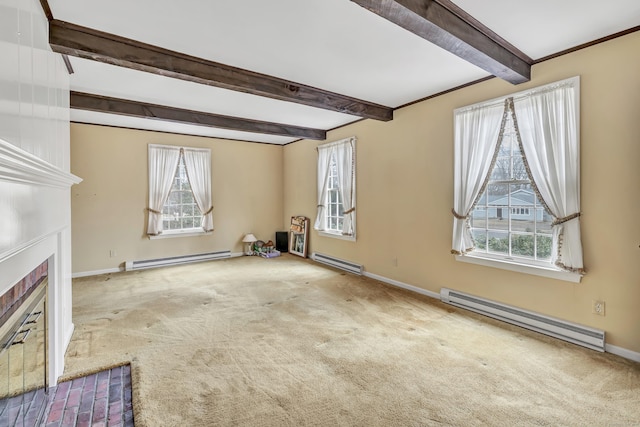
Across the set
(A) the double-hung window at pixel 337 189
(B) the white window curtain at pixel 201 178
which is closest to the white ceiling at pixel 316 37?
(A) the double-hung window at pixel 337 189

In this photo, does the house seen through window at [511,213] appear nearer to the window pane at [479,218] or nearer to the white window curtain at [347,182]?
the window pane at [479,218]

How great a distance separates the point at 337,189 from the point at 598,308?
155 inches

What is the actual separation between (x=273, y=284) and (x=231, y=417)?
2710 millimetres

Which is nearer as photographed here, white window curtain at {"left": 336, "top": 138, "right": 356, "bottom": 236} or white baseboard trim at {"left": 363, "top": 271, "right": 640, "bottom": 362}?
white baseboard trim at {"left": 363, "top": 271, "right": 640, "bottom": 362}

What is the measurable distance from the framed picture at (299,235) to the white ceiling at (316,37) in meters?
3.31

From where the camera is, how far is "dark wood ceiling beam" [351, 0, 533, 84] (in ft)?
5.92

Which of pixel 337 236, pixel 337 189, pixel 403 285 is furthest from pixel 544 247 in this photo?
pixel 337 189

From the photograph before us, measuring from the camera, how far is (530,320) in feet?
9.78

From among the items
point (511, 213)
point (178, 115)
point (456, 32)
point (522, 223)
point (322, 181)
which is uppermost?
point (178, 115)

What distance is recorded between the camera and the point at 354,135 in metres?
5.15

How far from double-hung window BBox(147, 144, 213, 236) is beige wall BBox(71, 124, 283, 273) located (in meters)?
0.14

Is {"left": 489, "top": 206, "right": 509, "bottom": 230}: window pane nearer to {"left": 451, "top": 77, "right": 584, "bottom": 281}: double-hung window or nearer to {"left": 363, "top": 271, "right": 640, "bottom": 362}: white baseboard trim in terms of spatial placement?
{"left": 451, "top": 77, "right": 584, "bottom": 281}: double-hung window

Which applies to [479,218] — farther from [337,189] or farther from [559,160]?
[337,189]

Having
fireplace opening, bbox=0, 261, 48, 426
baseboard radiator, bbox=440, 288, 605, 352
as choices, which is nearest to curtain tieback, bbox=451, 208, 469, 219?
baseboard radiator, bbox=440, 288, 605, 352
